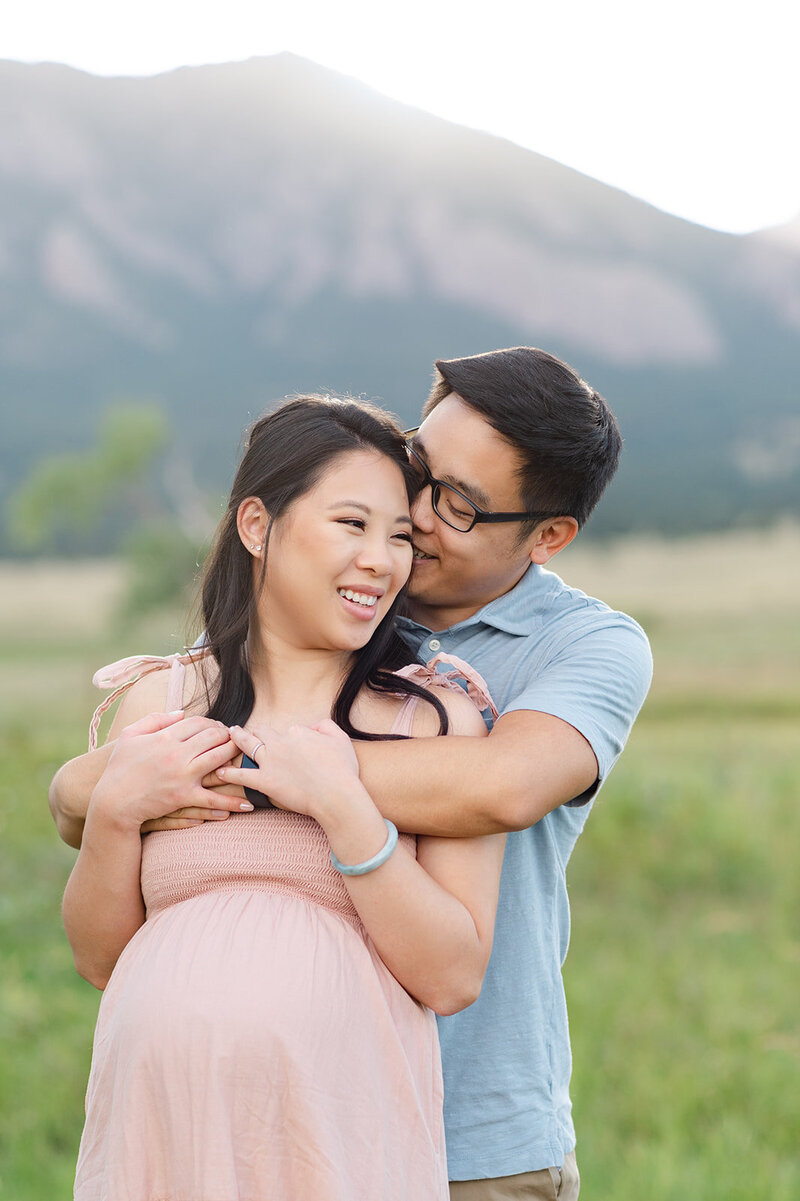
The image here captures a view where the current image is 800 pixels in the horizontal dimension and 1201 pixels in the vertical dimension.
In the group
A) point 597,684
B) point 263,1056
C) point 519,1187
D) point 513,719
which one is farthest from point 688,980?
point 263,1056

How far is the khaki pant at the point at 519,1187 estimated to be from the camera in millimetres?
2020

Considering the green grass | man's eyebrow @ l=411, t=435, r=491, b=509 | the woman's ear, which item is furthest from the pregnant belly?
the green grass

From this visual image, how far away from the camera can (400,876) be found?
172 cm

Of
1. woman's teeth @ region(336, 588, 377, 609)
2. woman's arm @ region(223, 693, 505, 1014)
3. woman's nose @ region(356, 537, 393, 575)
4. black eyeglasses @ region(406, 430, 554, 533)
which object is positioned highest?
black eyeglasses @ region(406, 430, 554, 533)

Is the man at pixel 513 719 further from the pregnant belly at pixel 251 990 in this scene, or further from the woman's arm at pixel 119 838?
the pregnant belly at pixel 251 990

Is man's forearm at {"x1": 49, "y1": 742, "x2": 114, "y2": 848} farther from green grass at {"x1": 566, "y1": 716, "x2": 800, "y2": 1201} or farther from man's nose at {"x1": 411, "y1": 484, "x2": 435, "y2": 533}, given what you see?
green grass at {"x1": 566, "y1": 716, "x2": 800, "y2": 1201}

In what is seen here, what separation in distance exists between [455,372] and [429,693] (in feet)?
2.22

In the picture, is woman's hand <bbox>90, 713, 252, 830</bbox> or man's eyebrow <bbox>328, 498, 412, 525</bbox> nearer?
woman's hand <bbox>90, 713, 252, 830</bbox>

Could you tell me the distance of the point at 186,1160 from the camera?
1.67 m

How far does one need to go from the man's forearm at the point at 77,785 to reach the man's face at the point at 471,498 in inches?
26.4

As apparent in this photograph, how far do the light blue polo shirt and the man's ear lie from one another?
0.58 ft

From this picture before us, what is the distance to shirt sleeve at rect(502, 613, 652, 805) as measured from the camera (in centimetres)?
197

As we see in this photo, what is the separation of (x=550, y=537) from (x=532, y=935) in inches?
31.2

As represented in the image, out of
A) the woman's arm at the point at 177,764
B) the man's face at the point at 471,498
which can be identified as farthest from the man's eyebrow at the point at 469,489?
the woman's arm at the point at 177,764
